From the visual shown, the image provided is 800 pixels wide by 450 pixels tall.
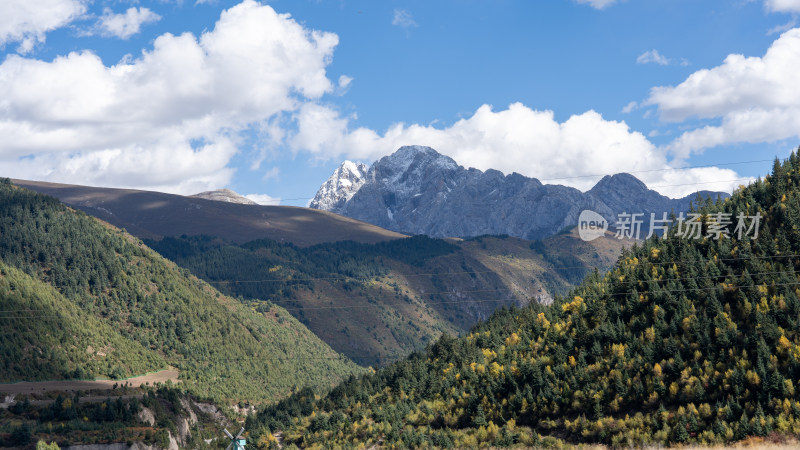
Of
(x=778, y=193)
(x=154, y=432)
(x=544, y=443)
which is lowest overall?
(x=154, y=432)

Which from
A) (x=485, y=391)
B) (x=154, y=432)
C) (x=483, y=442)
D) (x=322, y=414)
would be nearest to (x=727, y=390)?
(x=483, y=442)

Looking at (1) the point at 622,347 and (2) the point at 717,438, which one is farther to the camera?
(1) the point at 622,347

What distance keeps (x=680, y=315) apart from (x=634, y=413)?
2380 centimetres

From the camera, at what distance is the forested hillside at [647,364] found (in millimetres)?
119125

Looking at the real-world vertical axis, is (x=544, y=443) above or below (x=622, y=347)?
below

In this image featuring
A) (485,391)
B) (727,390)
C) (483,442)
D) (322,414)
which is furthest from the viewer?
(322,414)

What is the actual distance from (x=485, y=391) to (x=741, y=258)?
56.9 m

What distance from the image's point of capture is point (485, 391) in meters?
160

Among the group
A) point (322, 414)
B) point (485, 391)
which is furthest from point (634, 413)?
point (322, 414)

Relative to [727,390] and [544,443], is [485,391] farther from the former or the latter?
[727,390]

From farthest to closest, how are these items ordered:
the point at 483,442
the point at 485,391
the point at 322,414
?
1. the point at 322,414
2. the point at 485,391
3. the point at 483,442

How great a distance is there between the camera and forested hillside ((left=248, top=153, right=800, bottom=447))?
391 ft

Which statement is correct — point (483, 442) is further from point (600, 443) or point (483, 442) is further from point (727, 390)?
point (727, 390)

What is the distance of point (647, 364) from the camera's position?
134m
